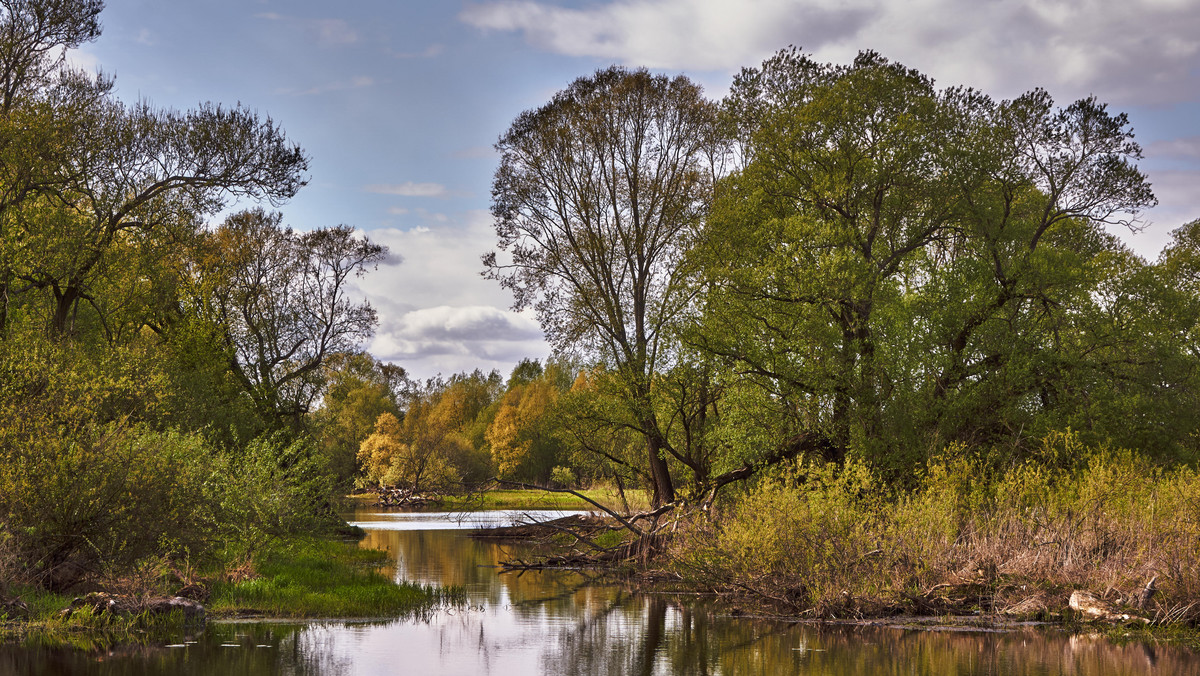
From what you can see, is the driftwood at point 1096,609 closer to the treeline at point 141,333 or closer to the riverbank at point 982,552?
the riverbank at point 982,552

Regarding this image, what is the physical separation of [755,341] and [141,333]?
3175 centimetres

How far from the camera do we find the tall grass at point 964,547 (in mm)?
20312

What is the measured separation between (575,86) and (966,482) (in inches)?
884

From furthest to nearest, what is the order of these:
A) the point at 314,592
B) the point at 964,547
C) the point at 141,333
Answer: the point at 141,333
the point at 314,592
the point at 964,547

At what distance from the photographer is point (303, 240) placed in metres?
50.7

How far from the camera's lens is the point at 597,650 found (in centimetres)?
1747

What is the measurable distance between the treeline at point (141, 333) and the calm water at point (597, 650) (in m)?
3.66

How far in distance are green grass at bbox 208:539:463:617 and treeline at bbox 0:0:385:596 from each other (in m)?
1.18

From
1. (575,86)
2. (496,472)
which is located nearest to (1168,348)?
(575,86)

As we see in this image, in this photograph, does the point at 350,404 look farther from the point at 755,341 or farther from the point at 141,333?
the point at 755,341

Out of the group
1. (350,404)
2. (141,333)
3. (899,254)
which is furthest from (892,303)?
(350,404)

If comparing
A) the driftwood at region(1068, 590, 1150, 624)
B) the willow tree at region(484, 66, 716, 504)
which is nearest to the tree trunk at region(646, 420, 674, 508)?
the willow tree at region(484, 66, 716, 504)

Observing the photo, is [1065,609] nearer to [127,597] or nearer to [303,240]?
[127,597]

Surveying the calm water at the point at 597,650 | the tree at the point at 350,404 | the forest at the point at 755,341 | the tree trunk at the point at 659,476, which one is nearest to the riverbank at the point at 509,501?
the tree at the point at 350,404
